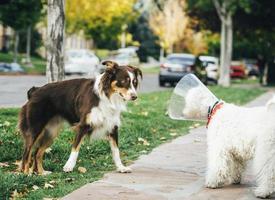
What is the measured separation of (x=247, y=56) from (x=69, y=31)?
806 inches

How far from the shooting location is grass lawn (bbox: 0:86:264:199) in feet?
21.9

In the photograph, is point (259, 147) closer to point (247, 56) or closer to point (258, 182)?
point (258, 182)

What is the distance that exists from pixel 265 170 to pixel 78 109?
103 inches

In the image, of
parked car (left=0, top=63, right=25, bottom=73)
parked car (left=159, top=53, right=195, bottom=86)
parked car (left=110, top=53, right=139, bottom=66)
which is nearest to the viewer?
parked car (left=159, top=53, right=195, bottom=86)

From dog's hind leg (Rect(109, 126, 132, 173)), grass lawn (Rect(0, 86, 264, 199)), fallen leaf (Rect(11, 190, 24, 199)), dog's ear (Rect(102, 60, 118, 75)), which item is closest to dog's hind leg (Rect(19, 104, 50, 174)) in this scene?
grass lawn (Rect(0, 86, 264, 199))

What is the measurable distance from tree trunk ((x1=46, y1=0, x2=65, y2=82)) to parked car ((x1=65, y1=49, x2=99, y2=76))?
25120 mm

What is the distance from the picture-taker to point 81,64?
37500 mm

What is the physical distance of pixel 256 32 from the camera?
41.4 metres

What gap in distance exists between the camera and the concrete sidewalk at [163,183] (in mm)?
6633

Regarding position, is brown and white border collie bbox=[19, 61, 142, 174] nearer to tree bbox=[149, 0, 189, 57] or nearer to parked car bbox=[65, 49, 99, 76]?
parked car bbox=[65, 49, 99, 76]

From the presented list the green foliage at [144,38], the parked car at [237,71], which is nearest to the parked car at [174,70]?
the parked car at [237,71]

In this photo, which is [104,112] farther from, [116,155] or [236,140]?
[236,140]

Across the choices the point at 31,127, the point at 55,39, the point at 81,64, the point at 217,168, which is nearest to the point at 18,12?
the point at 81,64

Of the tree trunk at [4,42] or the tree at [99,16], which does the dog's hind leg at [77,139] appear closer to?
the tree at [99,16]
